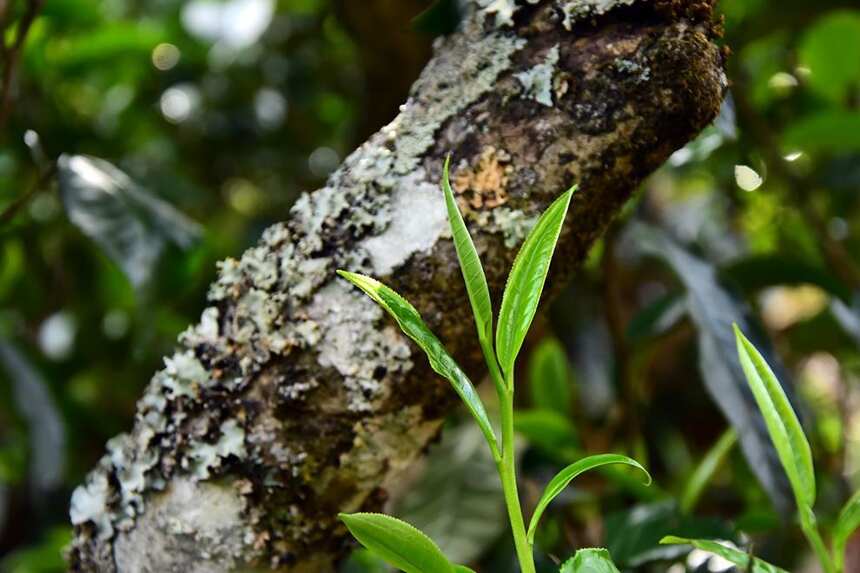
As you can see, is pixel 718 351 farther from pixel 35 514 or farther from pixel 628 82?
pixel 35 514

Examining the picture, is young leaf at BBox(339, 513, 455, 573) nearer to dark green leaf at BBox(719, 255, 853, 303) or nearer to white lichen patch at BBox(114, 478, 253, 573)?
white lichen patch at BBox(114, 478, 253, 573)

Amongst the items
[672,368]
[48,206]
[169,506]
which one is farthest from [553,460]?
[48,206]

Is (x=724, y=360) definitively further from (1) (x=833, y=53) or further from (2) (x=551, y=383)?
(1) (x=833, y=53)

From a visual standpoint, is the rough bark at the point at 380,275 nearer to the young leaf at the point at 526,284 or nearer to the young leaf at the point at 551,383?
the young leaf at the point at 526,284

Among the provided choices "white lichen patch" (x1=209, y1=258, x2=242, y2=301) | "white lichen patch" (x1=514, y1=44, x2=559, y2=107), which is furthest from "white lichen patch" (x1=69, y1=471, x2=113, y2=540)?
"white lichen patch" (x1=514, y1=44, x2=559, y2=107)

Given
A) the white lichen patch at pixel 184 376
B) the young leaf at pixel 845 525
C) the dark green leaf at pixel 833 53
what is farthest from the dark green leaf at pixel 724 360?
the dark green leaf at pixel 833 53

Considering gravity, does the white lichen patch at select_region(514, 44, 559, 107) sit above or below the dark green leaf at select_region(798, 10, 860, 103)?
above
